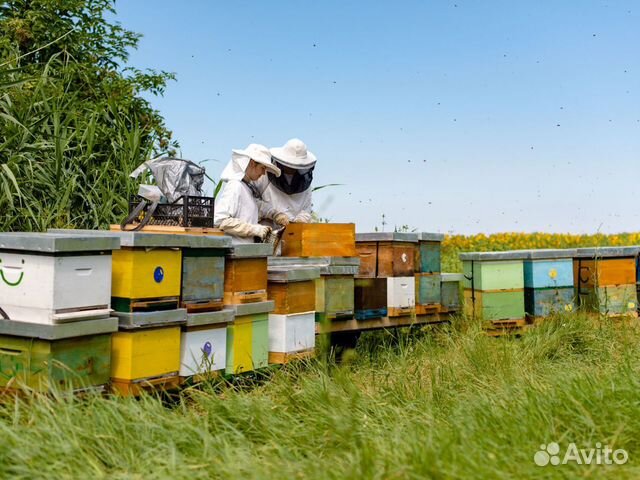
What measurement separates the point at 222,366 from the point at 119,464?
4.94 ft

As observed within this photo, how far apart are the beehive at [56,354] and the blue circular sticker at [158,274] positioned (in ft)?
1.17

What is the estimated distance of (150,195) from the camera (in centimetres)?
498

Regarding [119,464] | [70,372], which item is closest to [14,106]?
[70,372]

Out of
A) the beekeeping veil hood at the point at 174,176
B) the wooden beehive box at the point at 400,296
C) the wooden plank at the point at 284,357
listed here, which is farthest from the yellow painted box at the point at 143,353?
the wooden beehive box at the point at 400,296

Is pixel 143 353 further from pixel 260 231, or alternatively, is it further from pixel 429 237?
pixel 429 237

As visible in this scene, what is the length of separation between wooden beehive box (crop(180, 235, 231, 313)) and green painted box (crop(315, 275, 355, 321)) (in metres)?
1.11

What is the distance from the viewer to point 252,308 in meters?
4.46

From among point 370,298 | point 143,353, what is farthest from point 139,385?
point 370,298

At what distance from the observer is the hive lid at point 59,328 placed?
340cm

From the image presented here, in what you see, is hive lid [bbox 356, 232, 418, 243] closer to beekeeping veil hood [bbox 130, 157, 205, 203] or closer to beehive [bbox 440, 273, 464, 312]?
beehive [bbox 440, 273, 464, 312]

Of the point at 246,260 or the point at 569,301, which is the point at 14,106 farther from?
the point at 569,301

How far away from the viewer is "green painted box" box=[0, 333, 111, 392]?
342cm

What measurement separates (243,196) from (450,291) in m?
2.34

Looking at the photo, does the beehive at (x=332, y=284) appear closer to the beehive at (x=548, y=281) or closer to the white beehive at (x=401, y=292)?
the white beehive at (x=401, y=292)
